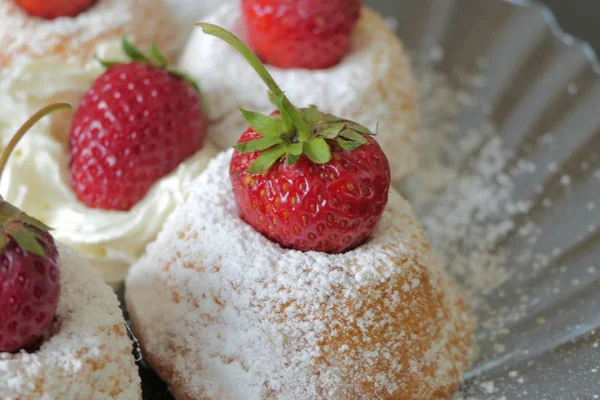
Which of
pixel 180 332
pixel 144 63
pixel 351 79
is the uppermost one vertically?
pixel 351 79

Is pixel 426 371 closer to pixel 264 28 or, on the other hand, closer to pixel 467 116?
pixel 264 28

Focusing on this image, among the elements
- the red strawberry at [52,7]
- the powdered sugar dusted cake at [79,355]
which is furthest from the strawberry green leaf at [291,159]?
the red strawberry at [52,7]

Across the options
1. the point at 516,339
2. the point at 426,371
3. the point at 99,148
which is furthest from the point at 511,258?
the point at 99,148

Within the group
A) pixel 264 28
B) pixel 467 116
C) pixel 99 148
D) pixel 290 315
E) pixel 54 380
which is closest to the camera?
pixel 54 380

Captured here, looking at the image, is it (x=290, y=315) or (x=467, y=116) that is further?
(x=467, y=116)

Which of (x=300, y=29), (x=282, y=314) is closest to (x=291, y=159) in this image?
(x=282, y=314)

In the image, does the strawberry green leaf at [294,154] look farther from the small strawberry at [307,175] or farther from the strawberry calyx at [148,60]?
the strawberry calyx at [148,60]
